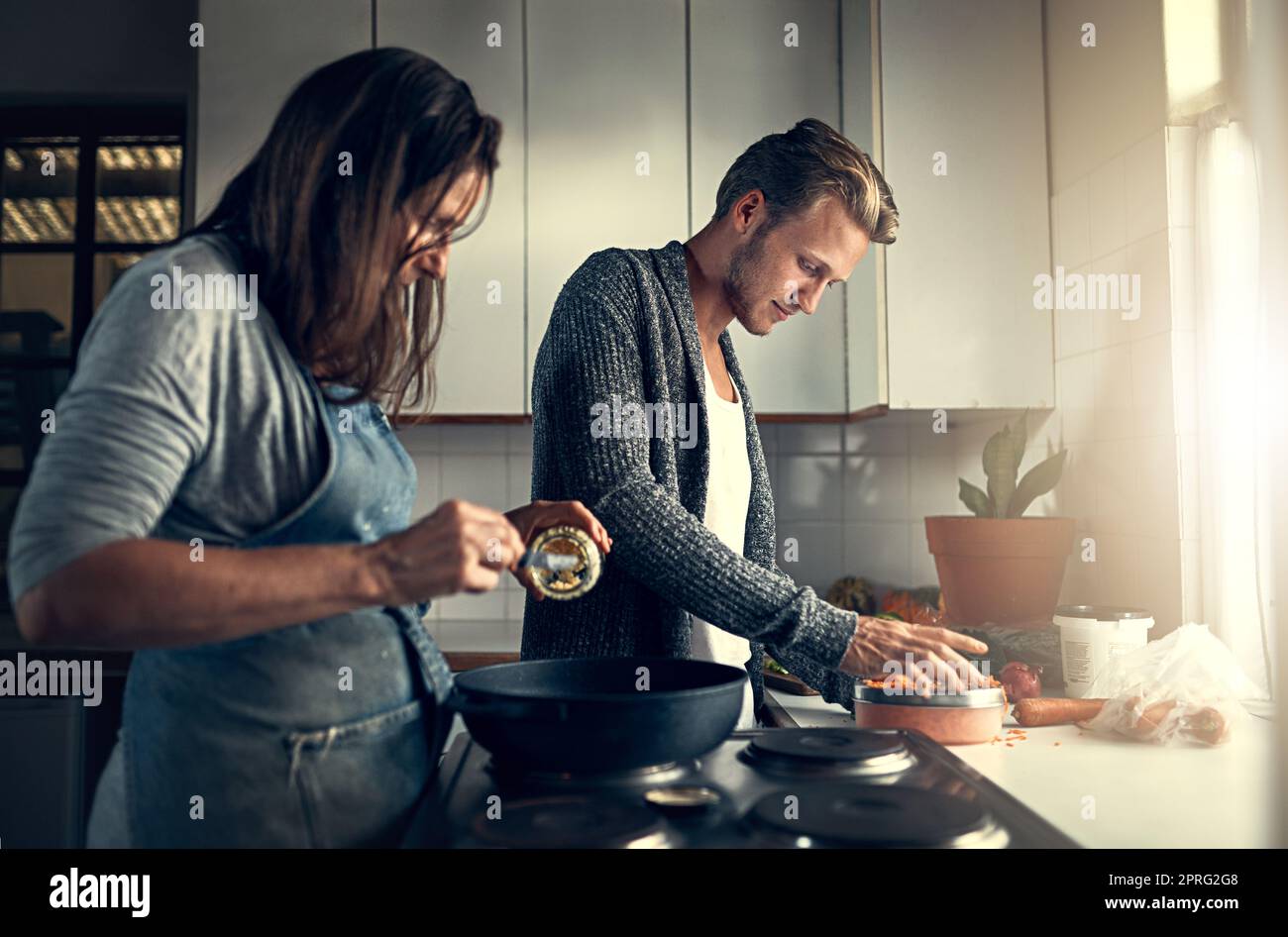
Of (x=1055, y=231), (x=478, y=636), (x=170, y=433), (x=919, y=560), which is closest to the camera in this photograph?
(x=170, y=433)

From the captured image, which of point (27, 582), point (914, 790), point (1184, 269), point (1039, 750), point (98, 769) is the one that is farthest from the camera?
point (98, 769)

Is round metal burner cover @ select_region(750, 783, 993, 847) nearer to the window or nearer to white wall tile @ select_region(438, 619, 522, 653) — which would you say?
white wall tile @ select_region(438, 619, 522, 653)

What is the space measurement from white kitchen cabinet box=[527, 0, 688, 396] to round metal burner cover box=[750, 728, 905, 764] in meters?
1.64

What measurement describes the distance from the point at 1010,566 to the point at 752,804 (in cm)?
130

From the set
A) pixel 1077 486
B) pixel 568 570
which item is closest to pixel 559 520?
pixel 568 570

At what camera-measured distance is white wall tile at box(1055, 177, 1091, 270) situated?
206 cm

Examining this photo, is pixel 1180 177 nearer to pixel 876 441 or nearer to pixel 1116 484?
pixel 1116 484

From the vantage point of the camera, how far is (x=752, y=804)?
821 mm

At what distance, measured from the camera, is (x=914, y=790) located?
2.79ft

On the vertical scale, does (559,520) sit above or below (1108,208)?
below

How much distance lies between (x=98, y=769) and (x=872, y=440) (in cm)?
211

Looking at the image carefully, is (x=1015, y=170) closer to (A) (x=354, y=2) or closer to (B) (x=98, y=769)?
(A) (x=354, y=2)

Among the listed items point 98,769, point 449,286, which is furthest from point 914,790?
point 98,769

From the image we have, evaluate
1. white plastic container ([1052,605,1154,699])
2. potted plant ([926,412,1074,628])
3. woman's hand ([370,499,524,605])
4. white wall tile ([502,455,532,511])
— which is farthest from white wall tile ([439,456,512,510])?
woman's hand ([370,499,524,605])
